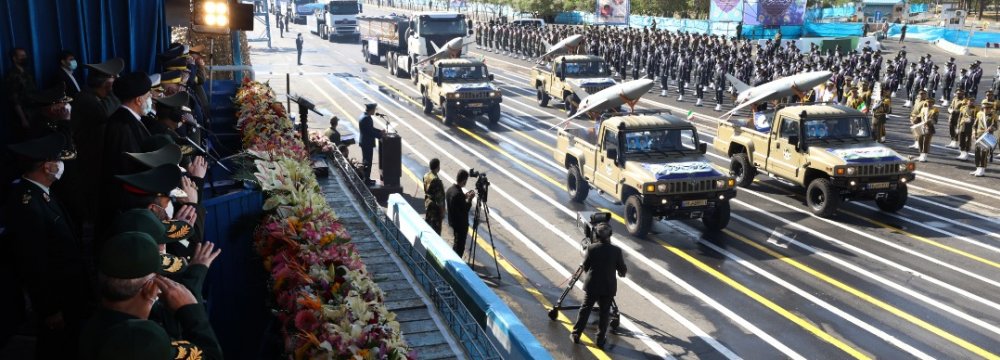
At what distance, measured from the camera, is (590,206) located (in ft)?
58.6

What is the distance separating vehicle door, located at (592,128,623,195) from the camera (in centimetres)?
1598

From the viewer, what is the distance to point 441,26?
37.3 metres

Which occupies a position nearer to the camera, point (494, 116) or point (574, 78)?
point (494, 116)

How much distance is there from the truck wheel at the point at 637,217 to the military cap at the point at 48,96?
9.78 m

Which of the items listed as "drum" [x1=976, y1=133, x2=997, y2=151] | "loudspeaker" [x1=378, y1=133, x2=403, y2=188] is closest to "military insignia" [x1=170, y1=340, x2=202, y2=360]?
"loudspeaker" [x1=378, y1=133, x2=403, y2=188]

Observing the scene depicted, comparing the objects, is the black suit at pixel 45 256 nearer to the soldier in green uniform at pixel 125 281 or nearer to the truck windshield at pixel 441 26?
the soldier in green uniform at pixel 125 281

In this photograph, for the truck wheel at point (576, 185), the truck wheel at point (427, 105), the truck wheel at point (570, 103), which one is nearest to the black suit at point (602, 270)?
the truck wheel at point (576, 185)

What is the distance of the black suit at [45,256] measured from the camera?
18.9 ft

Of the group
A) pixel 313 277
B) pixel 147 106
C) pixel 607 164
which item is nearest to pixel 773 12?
pixel 607 164

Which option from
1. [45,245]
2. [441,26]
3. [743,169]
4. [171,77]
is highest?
[441,26]

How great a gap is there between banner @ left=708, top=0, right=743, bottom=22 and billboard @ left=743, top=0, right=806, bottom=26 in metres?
0.66

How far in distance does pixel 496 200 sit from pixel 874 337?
9019 millimetres

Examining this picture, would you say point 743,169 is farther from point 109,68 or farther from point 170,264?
point 170,264

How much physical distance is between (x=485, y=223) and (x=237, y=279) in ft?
31.0
